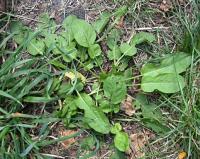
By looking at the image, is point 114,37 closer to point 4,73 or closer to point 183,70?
point 183,70

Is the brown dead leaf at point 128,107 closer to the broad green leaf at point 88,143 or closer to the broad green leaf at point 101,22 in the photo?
the broad green leaf at point 88,143

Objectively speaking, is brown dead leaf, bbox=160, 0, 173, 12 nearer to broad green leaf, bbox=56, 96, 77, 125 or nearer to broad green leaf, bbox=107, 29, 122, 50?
broad green leaf, bbox=107, 29, 122, 50

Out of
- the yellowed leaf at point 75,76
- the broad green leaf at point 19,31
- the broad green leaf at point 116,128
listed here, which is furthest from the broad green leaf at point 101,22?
the broad green leaf at point 116,128

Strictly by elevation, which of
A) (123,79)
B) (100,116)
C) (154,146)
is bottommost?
(154,146)

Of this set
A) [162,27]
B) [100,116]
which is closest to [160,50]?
[162,27]

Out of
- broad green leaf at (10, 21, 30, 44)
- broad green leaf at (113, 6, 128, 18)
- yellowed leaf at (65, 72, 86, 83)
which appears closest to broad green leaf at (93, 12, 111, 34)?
broad green leaf at (113, 6, 128, 18)

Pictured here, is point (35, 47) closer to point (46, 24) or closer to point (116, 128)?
point (46, 24)
